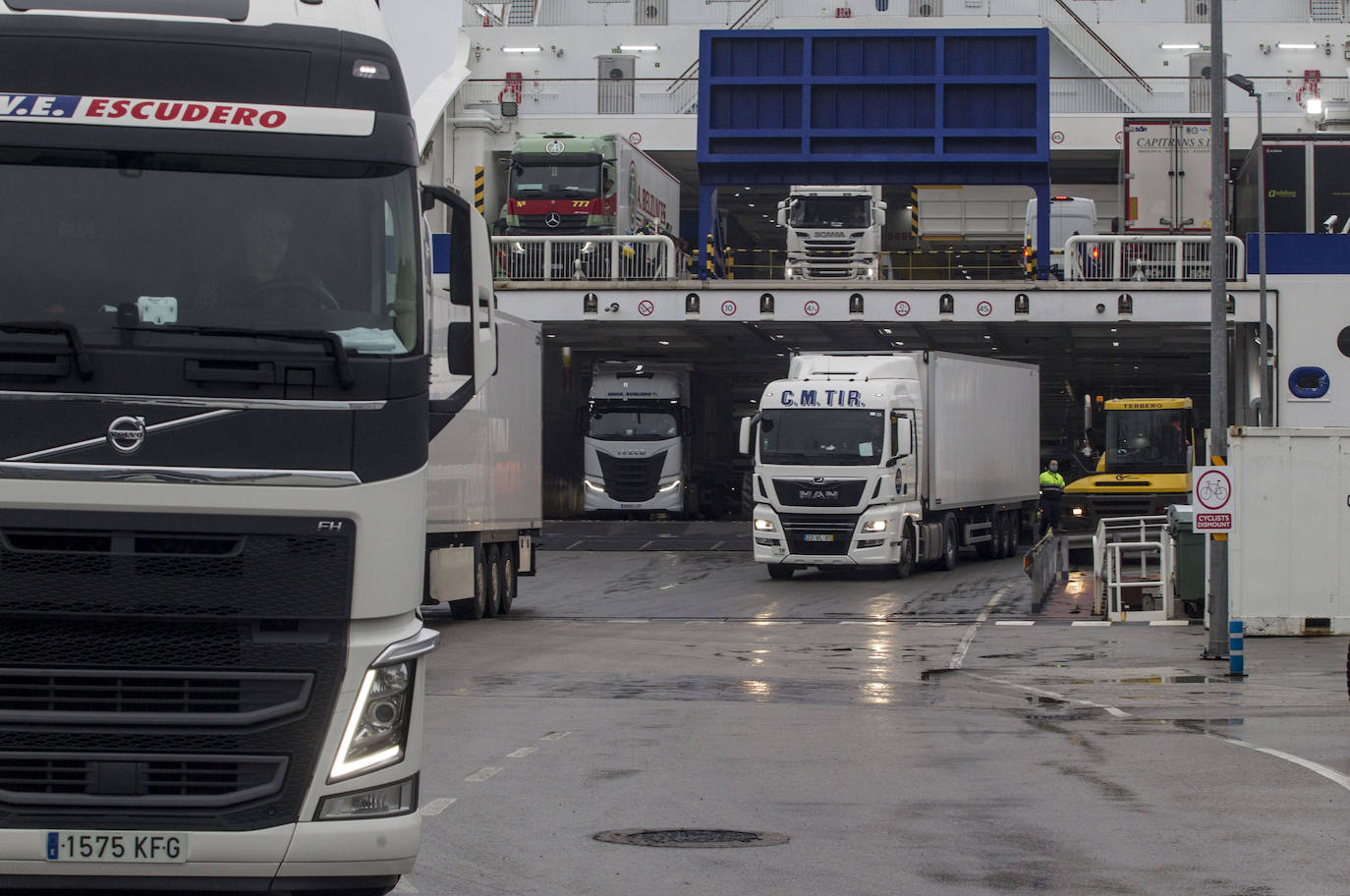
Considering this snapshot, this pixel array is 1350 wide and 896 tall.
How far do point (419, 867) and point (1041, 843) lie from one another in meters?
3.07

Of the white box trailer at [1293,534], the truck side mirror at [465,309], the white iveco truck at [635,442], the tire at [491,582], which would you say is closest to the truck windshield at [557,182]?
the white iveco truck at [635,442]

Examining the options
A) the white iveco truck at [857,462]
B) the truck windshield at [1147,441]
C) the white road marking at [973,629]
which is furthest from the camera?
the truck windshield at [1147,441]

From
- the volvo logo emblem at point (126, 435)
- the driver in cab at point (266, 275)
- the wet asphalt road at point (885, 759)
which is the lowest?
the wet asphalt road at point (885, 759)

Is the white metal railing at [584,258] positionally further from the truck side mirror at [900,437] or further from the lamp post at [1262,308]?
the lamp post at [1262,308]

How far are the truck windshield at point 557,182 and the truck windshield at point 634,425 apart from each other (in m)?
5.95

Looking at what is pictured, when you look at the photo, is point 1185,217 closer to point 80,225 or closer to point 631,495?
point 631,495

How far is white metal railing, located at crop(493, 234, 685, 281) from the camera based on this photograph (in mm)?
41438

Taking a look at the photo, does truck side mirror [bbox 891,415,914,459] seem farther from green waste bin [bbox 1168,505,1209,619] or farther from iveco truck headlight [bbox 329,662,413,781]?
iveco truck headlight [bbox 329,662,413,781]

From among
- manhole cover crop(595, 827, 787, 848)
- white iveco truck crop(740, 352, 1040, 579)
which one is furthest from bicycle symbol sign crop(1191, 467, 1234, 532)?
white iveco truck crop(740, 352, 1040, 579)

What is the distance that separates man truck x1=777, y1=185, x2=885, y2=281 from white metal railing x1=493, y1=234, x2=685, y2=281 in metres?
2.92

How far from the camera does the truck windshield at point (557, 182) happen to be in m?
44.3

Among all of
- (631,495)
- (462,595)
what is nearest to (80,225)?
(462,595)

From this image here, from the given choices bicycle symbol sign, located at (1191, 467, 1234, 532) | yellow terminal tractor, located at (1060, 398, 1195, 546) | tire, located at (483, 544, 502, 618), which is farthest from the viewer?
yellow terminal tractor, located at (1060, 398, 1195, 546)

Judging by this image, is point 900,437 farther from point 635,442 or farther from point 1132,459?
point 635,442
